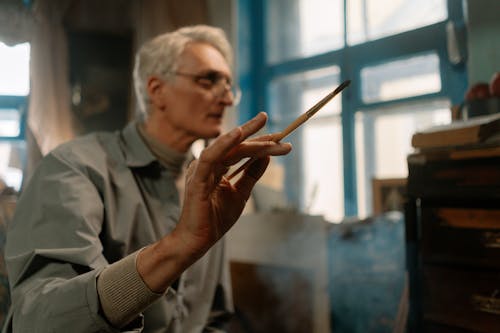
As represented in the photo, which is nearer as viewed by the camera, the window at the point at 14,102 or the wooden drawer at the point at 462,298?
the wooden drawer at the point at 462,298

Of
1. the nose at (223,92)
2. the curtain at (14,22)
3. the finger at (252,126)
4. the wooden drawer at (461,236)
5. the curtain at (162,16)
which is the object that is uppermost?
the curtain at (162,16)

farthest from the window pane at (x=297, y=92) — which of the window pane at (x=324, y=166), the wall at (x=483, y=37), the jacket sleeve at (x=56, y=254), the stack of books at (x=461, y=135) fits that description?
the jacket sleeve at (x=56, y=254)

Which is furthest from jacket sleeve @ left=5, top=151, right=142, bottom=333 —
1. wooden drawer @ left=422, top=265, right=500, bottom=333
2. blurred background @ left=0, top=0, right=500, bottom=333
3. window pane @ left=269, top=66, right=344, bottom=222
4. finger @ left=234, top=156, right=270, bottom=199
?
window pane @ left=269, top=66, right=344, bottom=222

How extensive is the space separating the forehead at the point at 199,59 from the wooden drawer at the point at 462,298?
1.01 metres

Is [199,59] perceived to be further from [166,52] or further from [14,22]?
[14,22]

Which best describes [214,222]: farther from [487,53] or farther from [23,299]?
[487,53]

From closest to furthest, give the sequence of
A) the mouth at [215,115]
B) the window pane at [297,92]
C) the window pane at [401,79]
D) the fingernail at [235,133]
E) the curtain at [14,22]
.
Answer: the fingernail at [235,133], the mouth at [215,115], the curtain at [14,22], the window pane at [401,79], the window pane at [297,92]

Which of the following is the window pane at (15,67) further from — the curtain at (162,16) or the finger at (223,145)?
the finger at (223,145)

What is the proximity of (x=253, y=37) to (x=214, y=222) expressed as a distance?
3.16 meters

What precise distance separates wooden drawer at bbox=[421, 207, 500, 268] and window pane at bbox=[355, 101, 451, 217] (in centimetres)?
145

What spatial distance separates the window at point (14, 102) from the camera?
104 inches

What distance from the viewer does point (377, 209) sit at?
8.22ft

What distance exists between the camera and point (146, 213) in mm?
1317

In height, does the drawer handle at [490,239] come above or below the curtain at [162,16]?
below
